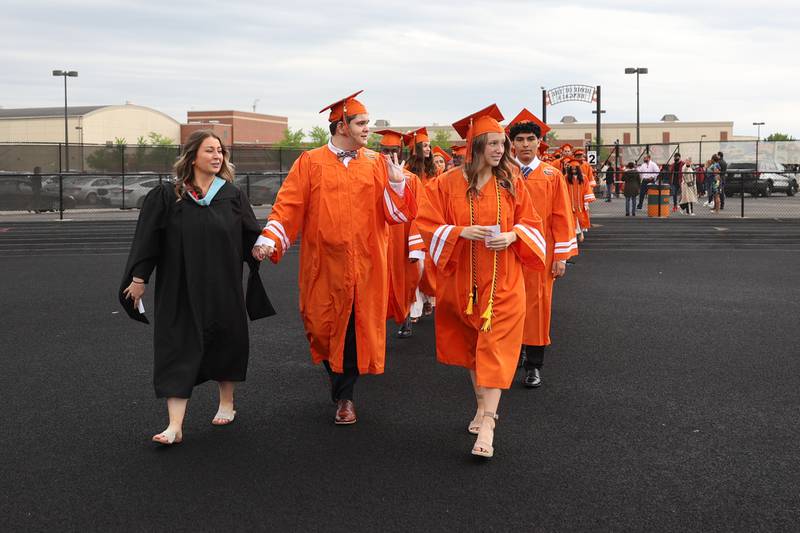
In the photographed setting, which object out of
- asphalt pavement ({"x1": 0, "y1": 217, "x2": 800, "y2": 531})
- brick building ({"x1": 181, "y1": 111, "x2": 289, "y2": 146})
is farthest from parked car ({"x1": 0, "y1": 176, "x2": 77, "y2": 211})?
brick building ({"x1": 181, "y1": 111, "x2": 289, "y2": 146})

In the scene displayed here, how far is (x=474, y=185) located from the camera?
17.1 ft

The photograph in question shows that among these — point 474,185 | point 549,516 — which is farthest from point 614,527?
point 474,185

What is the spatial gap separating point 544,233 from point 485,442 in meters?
1.80

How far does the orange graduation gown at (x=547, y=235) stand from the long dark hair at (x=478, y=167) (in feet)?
3.33

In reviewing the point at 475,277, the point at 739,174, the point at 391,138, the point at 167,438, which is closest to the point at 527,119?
the point at 391,138

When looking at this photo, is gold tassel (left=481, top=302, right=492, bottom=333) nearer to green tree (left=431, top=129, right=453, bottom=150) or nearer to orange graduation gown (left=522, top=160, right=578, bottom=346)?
orange graduation gown (left=522, top=160, right=578, bottom=346)

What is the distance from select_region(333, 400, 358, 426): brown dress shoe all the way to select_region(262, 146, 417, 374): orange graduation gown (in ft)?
0.72

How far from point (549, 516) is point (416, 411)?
193cm

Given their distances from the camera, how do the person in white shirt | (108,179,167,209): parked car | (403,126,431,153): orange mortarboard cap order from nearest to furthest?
(403,126,431,153): orange mortarboard cap
the person in white shirt
(108,179,167,209): parked car

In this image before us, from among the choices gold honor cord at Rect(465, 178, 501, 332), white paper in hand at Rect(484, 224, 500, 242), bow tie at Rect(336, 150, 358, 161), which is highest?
bow tie at Rect(336, 150, 358, 161)

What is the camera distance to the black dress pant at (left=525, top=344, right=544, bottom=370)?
6512mm

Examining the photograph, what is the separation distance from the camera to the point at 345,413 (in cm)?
565

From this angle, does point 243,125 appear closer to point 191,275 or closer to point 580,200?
point 580,200

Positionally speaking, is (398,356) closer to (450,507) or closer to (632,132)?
(450,507)
